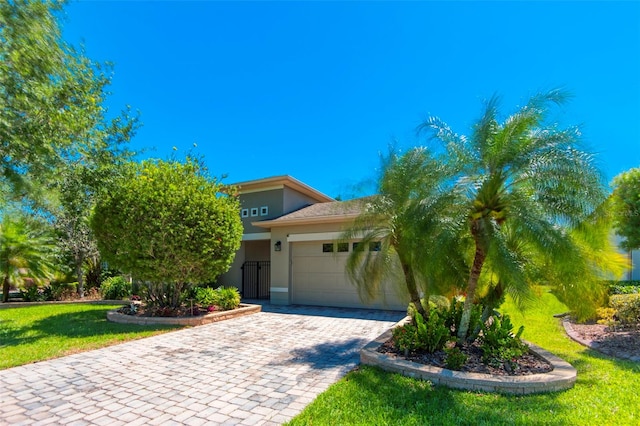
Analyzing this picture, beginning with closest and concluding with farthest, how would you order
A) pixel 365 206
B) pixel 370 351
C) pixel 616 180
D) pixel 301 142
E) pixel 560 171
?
1. pixel 560 171
2. pixel 370 351
3. pixel 365 206
4. pixel 616 180
5. pixel 301 142

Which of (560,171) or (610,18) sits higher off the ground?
(610,18)

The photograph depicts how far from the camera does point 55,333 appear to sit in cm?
846

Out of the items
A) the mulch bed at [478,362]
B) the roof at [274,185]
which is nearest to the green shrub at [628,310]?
the mulch bed at [478,362]

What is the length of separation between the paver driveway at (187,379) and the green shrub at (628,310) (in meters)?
5.99

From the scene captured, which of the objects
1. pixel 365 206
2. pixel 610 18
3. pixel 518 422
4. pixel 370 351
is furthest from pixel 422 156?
pixel 610 18

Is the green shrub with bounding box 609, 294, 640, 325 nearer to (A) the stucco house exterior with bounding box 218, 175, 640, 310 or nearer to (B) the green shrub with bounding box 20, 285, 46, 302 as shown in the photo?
(A) the stucco house exterior with bounding box 218, 175, 640, 310

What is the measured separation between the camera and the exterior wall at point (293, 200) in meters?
15.9

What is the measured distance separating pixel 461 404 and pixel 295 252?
1036cm

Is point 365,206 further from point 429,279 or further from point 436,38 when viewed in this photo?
point 436,38

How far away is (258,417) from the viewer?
12.7 feet

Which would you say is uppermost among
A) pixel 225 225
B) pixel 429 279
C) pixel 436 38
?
pixel 436 38

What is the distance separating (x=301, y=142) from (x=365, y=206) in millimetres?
13705

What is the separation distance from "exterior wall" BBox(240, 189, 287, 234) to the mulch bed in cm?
1032

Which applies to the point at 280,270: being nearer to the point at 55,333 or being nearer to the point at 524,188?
the point at 55,333
